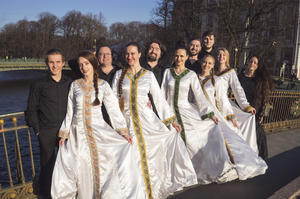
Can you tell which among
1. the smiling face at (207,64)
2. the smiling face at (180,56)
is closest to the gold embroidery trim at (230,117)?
the smiling face at (207,64)

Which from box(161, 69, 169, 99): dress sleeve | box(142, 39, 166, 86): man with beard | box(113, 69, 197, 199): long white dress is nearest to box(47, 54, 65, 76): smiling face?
box(113, 69, 197, 199): long white dress

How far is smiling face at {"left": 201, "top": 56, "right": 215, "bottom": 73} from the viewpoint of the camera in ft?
13.9

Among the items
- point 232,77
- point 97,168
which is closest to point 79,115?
point 97,168

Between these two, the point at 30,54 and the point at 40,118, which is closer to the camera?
the point at 40,118

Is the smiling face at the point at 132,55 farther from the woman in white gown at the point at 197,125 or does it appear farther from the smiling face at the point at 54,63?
the smiling face at the point at 54,63

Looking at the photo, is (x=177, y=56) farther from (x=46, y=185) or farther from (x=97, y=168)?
(x=46, y=185)

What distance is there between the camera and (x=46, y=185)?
3525 mm

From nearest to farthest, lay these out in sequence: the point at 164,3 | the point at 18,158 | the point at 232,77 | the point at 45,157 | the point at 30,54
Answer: the point at 45,157
the point at 18,158
the point at 232,77
the point at 164,3
the point at 30,54

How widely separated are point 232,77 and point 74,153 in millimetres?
3093

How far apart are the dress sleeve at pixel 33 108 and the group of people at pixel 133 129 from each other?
0.01 m

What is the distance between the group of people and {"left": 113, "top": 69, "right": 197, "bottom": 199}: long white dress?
14 millimetres

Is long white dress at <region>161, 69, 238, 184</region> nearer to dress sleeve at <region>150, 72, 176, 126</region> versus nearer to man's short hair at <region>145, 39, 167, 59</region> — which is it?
dress sleeve at <region>150, 72, 176, 126</region>

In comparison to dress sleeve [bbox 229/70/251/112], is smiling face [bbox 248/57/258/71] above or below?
above

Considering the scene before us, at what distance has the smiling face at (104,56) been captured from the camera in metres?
3.96
